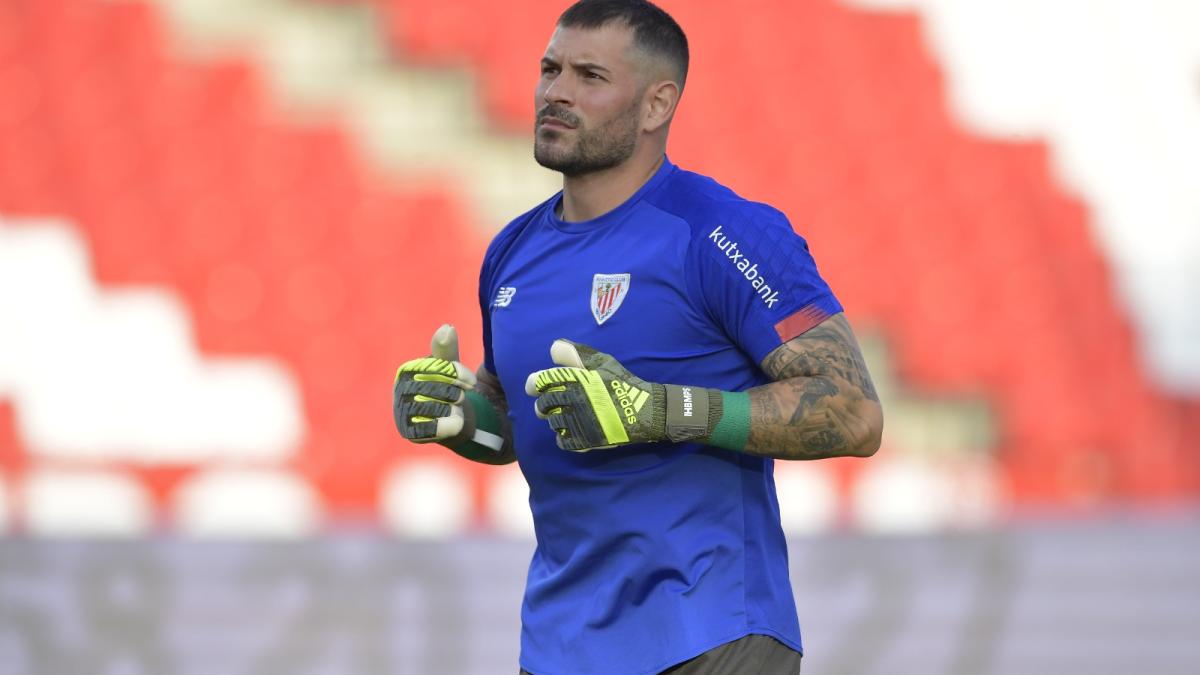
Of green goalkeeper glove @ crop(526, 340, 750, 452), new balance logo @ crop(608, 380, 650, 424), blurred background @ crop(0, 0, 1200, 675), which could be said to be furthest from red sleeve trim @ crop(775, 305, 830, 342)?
blurred background @ crop(0, 0, 1200, 675)

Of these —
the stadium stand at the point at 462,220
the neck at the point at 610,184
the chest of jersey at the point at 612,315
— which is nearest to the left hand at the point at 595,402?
the chest of jersey at the point at 612,315

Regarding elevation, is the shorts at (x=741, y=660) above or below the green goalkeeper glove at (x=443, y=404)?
below

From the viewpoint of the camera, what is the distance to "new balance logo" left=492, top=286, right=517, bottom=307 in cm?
257

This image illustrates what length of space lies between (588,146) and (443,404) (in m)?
0.51

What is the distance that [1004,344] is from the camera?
827 centimetres

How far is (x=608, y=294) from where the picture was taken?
2.39m

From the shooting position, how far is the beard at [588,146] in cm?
247

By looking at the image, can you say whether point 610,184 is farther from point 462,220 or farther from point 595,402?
point 462,220

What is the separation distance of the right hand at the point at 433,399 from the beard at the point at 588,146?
418 mm

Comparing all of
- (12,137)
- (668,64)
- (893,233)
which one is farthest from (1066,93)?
(668,64)

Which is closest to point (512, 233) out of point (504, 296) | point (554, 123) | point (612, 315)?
point (504, 296)

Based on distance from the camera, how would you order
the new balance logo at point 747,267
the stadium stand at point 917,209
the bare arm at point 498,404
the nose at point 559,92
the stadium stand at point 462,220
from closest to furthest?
1. the new balance logo at point 747,267
2. the nose at point 559,92
3. the bare arm at point 498,404
4. the stadium stand at point 462,220
5. the stadium stand at point 917,209

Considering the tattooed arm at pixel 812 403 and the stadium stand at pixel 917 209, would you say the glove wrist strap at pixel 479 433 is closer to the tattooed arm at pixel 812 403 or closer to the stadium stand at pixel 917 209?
the tattooed arm at pixel 812 403

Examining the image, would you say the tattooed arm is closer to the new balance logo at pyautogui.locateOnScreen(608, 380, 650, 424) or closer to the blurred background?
the new balance logo at pyautogui.locateOnScreen(608, 380, 650, 424)
